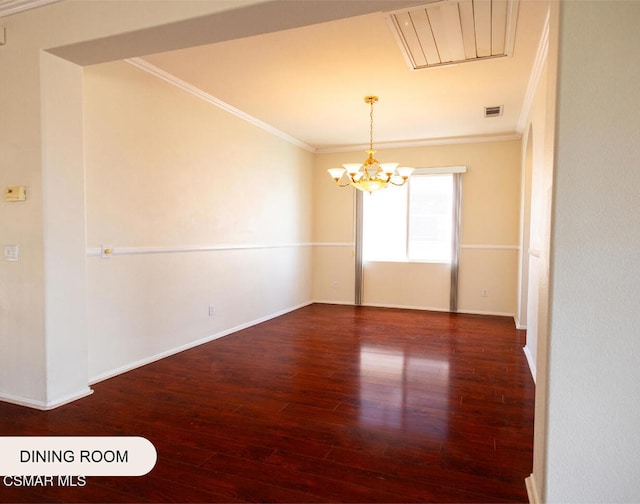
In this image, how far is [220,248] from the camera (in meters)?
4.59

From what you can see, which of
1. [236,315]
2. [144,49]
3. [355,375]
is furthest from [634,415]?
[236,315]

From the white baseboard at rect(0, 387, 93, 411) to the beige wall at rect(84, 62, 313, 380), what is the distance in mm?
282

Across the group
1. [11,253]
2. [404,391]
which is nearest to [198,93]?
[11,253]

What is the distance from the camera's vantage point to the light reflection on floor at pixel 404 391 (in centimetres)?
254

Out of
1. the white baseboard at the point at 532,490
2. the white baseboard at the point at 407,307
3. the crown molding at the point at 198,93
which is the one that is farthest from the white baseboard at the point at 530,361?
the crown molding at the point at 198,93

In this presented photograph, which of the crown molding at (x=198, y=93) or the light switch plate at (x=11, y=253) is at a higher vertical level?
the crown molding at (x=198, y=93)

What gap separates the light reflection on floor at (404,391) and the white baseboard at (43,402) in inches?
78.7

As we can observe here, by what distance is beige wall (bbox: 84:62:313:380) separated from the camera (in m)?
3.21

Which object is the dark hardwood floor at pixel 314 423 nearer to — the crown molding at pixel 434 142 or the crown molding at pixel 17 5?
the crown molding at pixel 17 5

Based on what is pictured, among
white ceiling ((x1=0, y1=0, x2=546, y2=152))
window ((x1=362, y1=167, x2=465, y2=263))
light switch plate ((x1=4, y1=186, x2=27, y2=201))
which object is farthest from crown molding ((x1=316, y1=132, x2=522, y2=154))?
light switch plate ((x1=4, y1=186, x2=27, y2=201))

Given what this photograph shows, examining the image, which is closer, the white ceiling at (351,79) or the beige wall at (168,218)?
the white ceiling at (351,79)

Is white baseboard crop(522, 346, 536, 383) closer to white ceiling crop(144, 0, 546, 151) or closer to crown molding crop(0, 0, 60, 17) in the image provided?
white ceiling crop(144, 0, 546, 151)

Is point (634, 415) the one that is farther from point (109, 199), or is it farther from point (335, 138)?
point (335, 138)

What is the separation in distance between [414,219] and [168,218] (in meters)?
3.93
